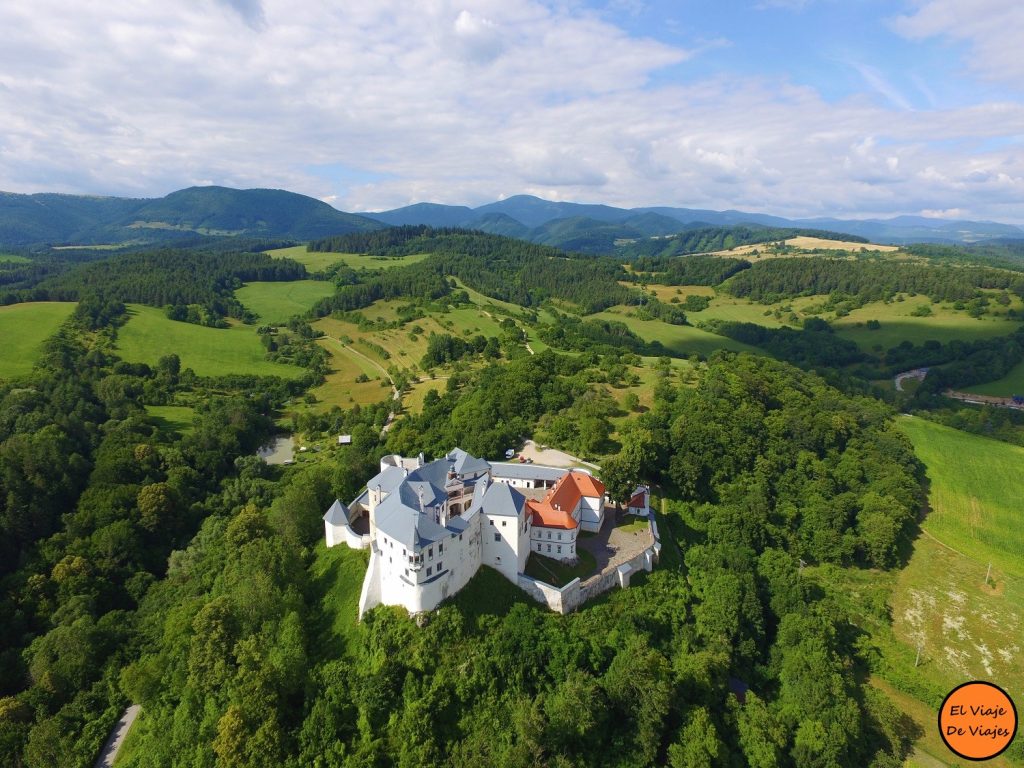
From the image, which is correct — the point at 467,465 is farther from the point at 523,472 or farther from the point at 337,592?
the point at 337,592

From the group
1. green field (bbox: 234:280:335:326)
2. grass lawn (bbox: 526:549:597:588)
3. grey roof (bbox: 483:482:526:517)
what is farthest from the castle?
green field (bbox: 234:280:335:326)

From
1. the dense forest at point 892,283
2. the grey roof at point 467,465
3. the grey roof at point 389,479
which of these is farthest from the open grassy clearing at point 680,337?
the grey roof at point 389,479

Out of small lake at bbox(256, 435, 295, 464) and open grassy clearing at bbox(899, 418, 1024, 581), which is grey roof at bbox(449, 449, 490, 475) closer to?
small lake at bbox(256, 435, 295, 464)

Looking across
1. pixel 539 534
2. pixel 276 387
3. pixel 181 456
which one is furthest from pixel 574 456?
pixel 276 387

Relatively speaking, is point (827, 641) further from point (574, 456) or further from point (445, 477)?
point (445, 477)

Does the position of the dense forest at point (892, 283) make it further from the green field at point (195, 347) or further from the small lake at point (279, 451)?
the small lake at point (279, 451)

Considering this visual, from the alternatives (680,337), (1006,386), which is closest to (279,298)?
(680,337)
